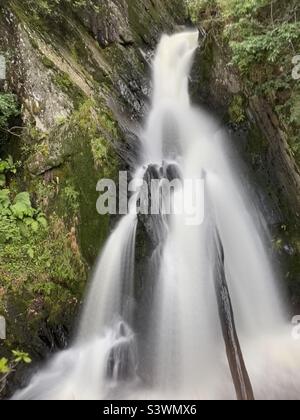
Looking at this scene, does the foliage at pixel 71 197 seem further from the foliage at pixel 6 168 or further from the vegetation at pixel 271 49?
the vegetation at pixel 271 49

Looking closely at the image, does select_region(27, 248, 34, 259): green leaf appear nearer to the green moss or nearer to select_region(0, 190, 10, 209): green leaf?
select_region(0, 190, 10, 209): green leaf

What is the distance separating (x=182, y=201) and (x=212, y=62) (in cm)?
473

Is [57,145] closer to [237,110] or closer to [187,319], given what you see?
[187,319]

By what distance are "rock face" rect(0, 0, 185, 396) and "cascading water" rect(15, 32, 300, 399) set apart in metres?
0.43

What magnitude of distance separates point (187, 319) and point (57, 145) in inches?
156

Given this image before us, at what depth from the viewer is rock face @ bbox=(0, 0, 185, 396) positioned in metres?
5.68

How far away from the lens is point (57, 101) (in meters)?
6.79

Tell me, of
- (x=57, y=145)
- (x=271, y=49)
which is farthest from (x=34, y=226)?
(x=271, y=49)

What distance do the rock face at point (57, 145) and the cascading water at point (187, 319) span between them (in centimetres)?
43

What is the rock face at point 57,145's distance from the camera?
18.6 feet
